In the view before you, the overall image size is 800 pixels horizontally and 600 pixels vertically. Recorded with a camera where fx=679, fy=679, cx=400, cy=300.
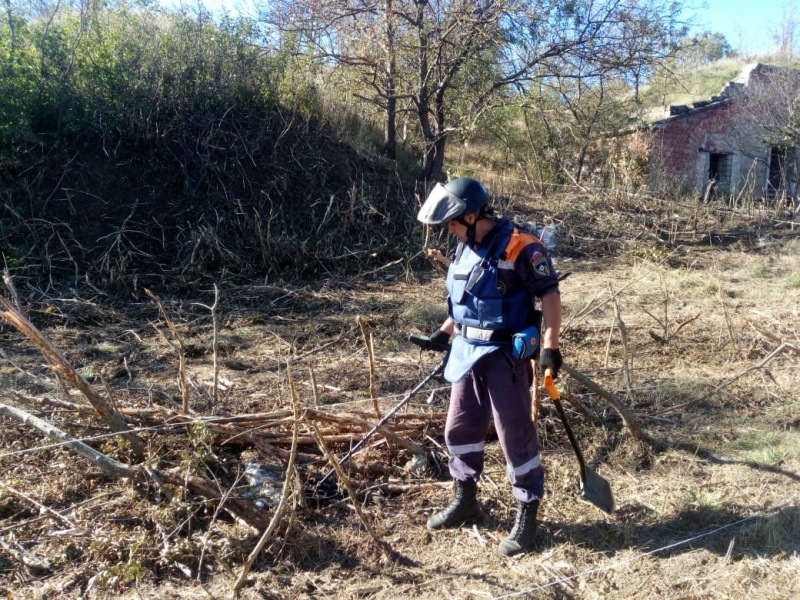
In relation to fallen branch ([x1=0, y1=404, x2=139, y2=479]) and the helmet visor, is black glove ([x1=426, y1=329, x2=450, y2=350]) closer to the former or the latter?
the helmet visor

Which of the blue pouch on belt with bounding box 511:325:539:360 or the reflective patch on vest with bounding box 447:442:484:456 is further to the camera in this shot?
the reflective patch on vest with bounding box 447:442:484:456

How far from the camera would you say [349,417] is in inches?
145

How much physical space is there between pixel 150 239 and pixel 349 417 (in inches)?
232

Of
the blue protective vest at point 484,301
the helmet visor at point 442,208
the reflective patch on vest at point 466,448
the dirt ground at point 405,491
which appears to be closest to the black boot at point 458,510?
the dirt ground at point 405,491

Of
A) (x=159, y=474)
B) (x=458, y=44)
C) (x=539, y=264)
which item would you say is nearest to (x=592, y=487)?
(x=539, y=264)

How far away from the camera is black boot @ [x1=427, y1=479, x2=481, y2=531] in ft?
10.6

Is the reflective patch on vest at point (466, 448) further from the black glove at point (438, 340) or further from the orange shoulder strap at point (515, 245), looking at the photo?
the orange shoulder strap at point (515, 245)

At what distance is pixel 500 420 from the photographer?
3014 mm

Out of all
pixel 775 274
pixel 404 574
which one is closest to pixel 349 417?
pixel 404 574

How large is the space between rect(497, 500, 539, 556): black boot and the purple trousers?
0.05m

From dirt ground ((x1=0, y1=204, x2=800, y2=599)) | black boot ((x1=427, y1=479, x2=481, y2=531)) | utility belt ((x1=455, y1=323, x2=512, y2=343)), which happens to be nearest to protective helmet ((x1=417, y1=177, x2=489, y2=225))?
utility belt ((x1=455, y1=323, x2=512, y2=343))

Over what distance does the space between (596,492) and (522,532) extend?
0.45 meters

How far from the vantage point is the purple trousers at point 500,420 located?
9.77 ft

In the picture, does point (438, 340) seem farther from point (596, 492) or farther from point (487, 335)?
point (596, 492)
